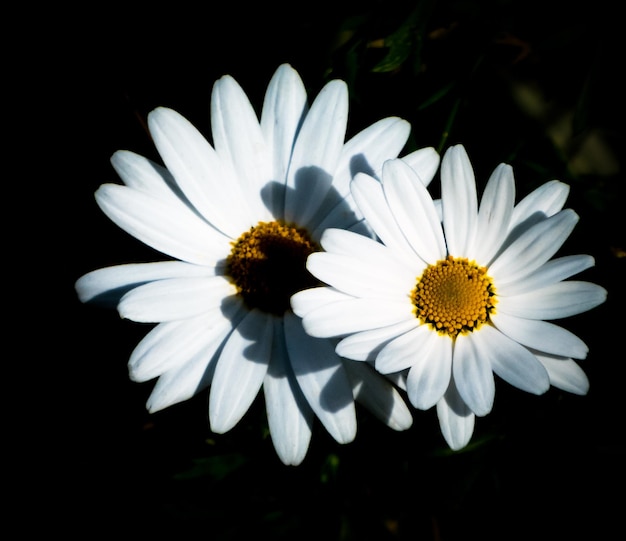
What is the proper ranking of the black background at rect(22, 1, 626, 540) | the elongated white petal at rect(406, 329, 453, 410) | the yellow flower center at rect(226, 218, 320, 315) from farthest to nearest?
1. the black background at rect(22, 1, 626, 540)
2. the yellow flower center at rect(226, 218, 320, 315)
3. the elongated white petal at rect(406, 329, 453, 410)

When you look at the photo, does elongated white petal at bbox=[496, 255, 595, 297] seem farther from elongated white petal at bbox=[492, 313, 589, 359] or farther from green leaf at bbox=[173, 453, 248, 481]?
green leaf at bbox=[173, 453, 248, 481]

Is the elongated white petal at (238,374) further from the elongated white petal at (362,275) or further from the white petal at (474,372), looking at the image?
the white petal at (474,372)

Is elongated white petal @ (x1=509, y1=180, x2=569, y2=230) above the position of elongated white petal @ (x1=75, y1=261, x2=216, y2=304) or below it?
below

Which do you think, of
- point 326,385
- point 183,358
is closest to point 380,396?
point 326,385

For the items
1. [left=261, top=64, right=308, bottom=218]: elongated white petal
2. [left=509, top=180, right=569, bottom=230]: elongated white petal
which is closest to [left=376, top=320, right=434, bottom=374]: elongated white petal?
[left=509, top=180, right=569, bottom=230]: elongated white petal

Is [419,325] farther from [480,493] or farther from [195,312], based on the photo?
[480,493]

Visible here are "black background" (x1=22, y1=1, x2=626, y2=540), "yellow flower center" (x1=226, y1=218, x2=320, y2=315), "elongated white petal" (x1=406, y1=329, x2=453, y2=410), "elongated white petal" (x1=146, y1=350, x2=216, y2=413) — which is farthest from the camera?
"black background" (x1=22, y1=1, x2=626, y2=540)

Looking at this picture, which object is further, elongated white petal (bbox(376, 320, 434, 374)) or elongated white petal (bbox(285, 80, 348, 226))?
elongated white petal (bbox(285, 80, 348, 226))

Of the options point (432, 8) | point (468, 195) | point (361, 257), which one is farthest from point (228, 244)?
point (432, 8)

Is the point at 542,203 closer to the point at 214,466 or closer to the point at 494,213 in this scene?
the point at 494,213
